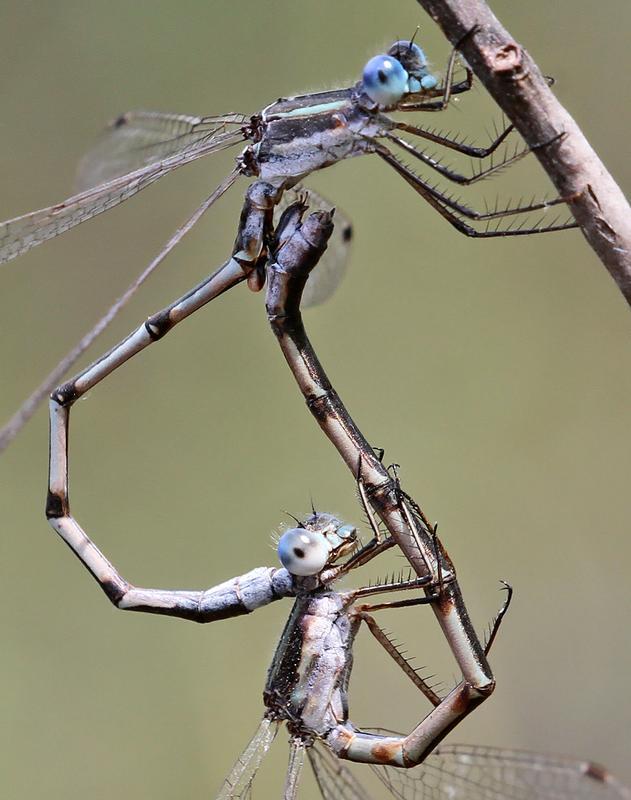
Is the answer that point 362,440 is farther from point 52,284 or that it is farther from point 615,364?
point 52,284

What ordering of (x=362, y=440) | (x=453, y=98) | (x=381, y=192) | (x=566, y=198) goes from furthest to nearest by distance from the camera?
1. (x=381, y=192)
2. (x=362, y=440)
3. (x=453, y=98)
4. (x=566, y=198)

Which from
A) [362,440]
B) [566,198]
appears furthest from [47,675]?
[566,198]

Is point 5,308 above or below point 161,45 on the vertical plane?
below

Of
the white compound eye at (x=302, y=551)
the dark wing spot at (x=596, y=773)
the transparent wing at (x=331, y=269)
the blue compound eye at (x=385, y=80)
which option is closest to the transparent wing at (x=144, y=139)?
the blue compound eye at (x=385, y=80)

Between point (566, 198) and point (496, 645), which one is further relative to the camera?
point (496, 645)

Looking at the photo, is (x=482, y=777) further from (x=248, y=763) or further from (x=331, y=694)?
(x=248, y=763)

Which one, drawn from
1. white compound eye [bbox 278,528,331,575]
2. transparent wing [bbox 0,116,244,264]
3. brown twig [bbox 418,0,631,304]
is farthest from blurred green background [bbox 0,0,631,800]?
brown twig [bbox 418,0,631,304]
